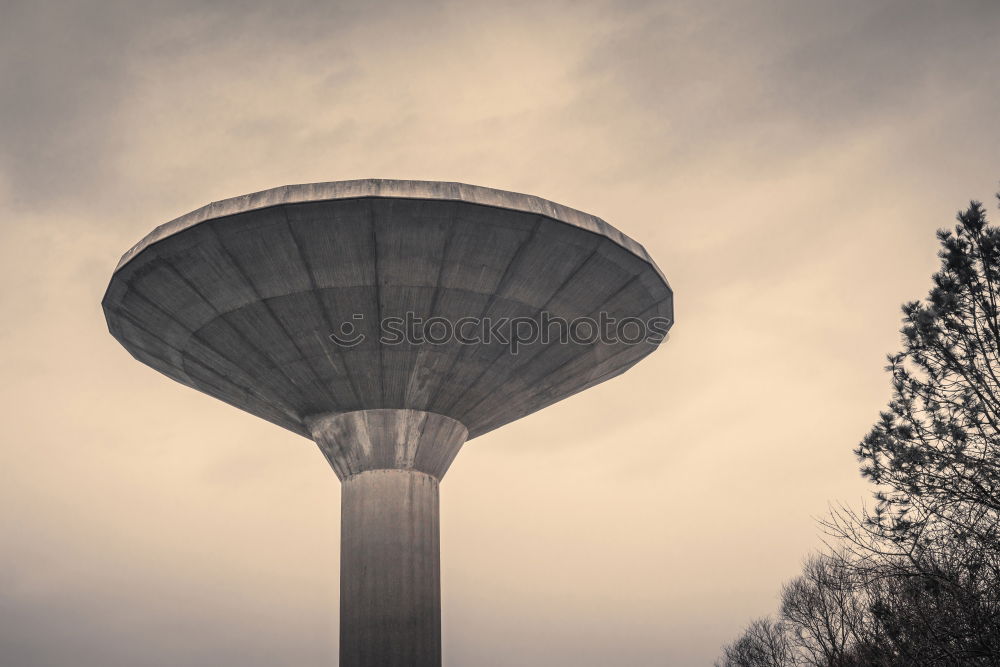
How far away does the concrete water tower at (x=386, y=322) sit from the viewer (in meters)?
12.1

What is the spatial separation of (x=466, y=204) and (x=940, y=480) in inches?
263

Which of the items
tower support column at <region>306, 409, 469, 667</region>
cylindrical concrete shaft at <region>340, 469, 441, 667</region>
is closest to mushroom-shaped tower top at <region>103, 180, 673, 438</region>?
tower support column at <region>306, 409, 469, 667</region>

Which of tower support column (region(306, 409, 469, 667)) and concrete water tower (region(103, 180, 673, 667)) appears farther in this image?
tower support column (region(306, 409, 469, 667))

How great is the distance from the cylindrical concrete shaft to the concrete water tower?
24 mm

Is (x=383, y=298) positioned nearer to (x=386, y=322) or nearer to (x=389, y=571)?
(x=386, y=322)

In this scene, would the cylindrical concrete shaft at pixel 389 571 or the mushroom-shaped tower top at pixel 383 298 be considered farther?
the cylindrical concrete shaft at pixel 389 571

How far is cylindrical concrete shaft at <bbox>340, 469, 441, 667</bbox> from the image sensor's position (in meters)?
13.1

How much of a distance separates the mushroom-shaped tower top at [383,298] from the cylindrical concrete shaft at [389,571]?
139 centimetres

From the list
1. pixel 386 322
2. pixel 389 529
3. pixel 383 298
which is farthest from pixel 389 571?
pixel 383 298

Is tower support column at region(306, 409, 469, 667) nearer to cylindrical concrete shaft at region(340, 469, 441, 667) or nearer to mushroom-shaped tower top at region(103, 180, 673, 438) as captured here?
cylindrical concrete shaft at region(340, 469, 441, 667)

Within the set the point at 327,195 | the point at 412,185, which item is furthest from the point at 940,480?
the point at 327,195

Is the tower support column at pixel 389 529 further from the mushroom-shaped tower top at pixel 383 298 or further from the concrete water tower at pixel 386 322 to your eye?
the mushroom-shaped tower top at pixel 383 298

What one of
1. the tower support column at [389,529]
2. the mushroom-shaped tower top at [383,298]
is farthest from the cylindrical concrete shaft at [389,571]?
the mushroom-shaped tower top at [383,298]

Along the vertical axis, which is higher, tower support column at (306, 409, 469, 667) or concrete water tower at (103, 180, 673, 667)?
concrete water tower at (103, 180, 673, 667)
